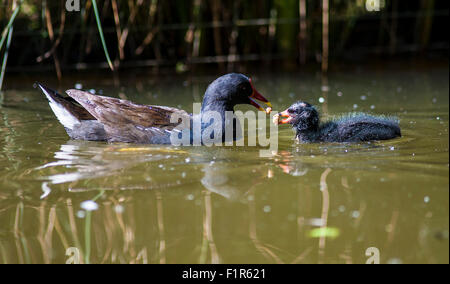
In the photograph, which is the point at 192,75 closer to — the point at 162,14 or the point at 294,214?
the point at 162,14

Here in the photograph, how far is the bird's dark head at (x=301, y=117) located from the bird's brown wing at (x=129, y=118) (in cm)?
82

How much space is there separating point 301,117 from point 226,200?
189 cm

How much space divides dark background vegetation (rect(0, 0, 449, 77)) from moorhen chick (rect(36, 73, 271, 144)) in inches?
139

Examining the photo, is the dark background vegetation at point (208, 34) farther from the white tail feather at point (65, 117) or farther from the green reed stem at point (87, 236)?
the green reed stem at point (87, 236)

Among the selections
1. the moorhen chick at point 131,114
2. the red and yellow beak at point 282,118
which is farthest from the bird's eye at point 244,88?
the red and yellow beak at point 282,118

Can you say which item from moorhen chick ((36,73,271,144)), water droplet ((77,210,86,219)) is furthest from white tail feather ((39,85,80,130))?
water droplet ((77,210,86,219))

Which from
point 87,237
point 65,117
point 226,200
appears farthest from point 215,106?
point 87,237

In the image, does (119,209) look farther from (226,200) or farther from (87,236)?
(226,200)

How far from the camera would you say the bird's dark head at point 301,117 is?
5.19 metres

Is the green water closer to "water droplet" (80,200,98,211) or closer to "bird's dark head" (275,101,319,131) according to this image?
"water droplet" (80,200,98,211)

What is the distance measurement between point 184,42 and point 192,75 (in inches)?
25.4

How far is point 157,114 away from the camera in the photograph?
5.28 metres

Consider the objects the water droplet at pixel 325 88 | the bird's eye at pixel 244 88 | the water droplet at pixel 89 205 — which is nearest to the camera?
the water droplet at pixel 89 205

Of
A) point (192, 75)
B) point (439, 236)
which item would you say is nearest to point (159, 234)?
point (439, 236)
